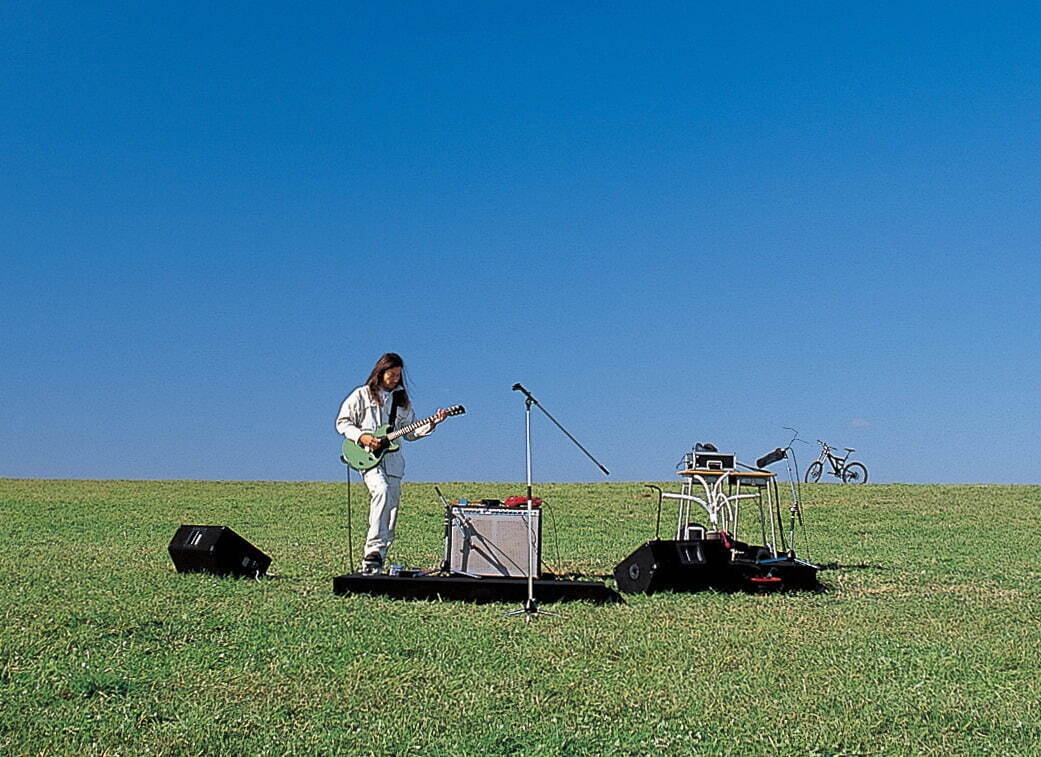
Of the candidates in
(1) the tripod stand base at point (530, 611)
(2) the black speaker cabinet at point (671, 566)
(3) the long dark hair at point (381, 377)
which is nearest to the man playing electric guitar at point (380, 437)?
(3) the long dark hair at point (381, 377)

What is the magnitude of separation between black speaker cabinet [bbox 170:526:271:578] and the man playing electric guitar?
3.92 feet

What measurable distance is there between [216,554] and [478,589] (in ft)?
8.88

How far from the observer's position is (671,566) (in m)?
9.20

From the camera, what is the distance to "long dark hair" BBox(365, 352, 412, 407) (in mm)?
9883

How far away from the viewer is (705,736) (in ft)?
16.6

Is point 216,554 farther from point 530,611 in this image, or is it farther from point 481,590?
point 530,611

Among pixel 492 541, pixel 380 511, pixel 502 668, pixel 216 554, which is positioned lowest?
pixel 502 668

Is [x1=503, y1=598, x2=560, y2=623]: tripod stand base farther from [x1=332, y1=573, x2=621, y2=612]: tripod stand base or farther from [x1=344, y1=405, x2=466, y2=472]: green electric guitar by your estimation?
[x1=344, y1=405, x2=466, y2=472]: green electric guitar

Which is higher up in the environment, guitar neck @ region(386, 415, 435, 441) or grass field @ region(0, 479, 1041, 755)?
guitar neck @ region(386, 415, 435, 441)

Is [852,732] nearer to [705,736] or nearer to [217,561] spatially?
[705,736]

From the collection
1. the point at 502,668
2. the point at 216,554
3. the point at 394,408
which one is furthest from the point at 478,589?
the point at 216,554

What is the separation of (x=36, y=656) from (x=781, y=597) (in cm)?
602

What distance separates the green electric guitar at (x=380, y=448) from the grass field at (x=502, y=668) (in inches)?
47.7

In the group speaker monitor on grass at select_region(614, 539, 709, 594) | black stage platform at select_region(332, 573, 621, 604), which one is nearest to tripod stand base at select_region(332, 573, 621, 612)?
black stage platform at select_region(332, 573, 621, 604)
